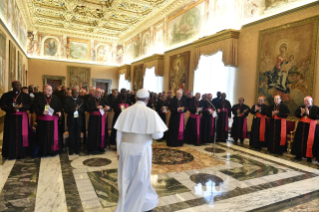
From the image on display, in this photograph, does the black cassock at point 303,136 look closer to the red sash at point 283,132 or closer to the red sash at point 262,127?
the red sash at point 283,132

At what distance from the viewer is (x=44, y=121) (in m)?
5.60

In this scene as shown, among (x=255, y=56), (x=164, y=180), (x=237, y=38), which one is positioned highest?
(x=237, y=38)

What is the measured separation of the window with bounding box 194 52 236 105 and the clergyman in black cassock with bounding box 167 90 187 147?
9.30 ft

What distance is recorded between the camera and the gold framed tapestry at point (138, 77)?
16625 millimetres

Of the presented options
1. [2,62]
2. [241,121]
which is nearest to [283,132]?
[241,121]

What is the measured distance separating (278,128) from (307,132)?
811 mm

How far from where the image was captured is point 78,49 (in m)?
20.0

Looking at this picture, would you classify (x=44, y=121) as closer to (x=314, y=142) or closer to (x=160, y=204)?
(x=160, y=204)

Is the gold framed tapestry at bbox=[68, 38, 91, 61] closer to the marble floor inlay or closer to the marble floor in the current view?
the marble floor

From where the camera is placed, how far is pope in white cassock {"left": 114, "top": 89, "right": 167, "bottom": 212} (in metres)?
2.91

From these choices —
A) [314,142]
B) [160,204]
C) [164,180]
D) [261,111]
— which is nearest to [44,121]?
[164,180]

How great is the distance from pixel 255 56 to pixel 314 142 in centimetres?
375

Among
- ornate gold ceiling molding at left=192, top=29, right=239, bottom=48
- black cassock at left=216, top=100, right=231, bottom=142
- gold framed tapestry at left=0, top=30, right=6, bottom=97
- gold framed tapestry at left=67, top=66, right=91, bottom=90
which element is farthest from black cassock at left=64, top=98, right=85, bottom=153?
gold framed tapestry at left=67, top=66, right=91, bottom=90

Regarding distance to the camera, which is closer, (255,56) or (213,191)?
(213,191)
